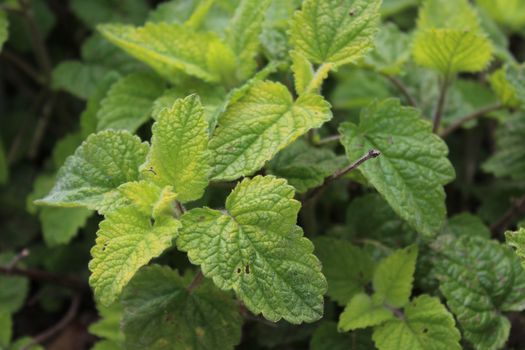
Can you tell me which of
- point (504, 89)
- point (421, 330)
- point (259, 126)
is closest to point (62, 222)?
point (259, 126)

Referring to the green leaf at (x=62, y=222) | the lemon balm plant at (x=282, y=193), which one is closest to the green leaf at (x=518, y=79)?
the lemon balm plant at (x=282, y=193)

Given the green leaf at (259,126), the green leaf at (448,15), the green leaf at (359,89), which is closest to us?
the green leaf at (259,126)

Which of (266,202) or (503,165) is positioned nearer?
Answer: (266,202)

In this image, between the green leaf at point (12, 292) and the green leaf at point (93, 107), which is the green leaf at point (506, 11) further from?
the green leaf at point (12, 292)

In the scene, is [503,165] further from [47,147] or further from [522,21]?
[47,147]

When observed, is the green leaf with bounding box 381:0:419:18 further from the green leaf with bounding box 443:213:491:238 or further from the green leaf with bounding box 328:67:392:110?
the green leaf with bounding box 443:213:491:238

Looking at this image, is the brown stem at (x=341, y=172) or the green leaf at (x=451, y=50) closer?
the brown stem at (x=341, y=172)

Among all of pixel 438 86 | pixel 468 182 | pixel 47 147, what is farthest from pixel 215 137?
pixel 47 147

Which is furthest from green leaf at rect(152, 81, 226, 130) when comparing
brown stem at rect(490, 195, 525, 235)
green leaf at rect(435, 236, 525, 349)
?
brown stem at rect(490, 195, 525, 235)
